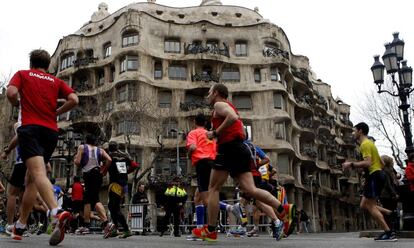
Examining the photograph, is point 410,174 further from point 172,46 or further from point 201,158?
point 172,46

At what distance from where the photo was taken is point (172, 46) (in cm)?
4362

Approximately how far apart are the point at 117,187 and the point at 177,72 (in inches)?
1356

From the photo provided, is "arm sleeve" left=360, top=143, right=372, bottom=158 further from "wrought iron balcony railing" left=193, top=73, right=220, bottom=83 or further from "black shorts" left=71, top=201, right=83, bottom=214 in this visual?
"wrought iron balcony railing" left=193, top=73, right=220, bottom=83

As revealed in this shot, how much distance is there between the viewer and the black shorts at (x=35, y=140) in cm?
504

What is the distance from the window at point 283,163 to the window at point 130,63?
15172 millimetres

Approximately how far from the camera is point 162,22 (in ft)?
144

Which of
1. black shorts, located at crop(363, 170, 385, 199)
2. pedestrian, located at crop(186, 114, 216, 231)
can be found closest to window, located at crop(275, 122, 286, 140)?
black shorts, located at crop(363, 170, 385, 199)

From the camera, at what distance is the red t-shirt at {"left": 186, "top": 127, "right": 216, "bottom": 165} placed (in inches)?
305

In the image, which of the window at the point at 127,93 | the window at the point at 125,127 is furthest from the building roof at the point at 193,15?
the window at the point at 125,127

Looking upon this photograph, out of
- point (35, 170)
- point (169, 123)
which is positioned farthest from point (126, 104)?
point (35, 170)

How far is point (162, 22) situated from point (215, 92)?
38.8 metres

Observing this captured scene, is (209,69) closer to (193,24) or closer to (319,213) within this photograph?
(193,24)

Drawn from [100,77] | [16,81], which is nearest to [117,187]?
[16,81]

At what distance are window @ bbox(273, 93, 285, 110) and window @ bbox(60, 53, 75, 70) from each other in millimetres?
20322
